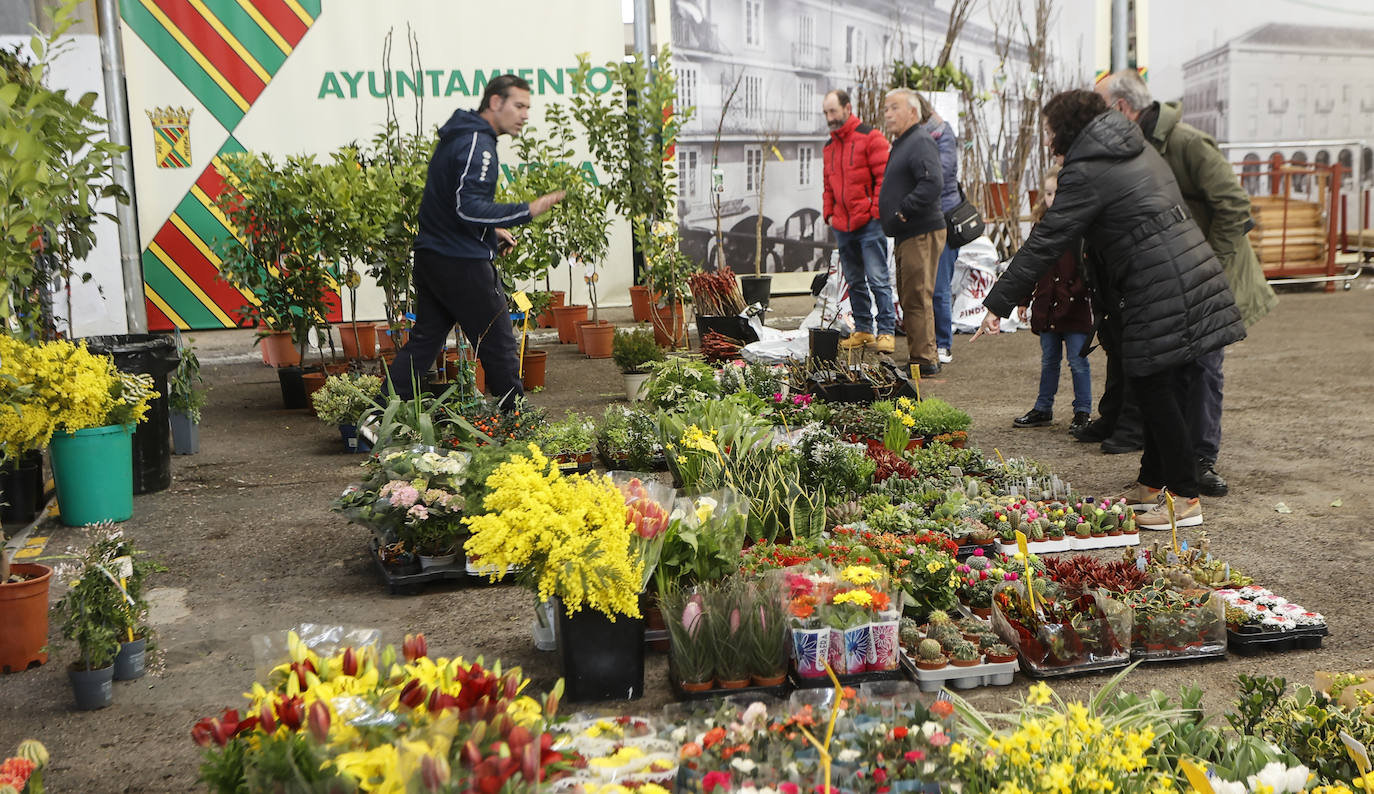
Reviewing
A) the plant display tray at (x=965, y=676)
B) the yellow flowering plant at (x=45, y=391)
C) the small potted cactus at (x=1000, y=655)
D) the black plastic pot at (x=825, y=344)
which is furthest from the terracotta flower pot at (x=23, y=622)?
the black plastic pot at (x=825, y=344)

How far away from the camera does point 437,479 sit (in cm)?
471

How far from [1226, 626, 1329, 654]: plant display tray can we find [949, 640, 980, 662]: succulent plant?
2.88ft

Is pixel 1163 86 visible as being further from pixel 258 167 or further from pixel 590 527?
pixel 590 527

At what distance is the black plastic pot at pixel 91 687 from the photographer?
352 centimetres

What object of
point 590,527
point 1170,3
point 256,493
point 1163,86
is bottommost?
point 256,493

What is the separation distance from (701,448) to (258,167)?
4.96 metres

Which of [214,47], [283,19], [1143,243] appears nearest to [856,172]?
[1143,243]

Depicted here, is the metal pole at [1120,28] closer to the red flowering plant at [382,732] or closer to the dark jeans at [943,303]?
the dark jeans at [943,303]

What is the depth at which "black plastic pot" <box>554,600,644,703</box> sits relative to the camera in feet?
11.3

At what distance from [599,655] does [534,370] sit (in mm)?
5403

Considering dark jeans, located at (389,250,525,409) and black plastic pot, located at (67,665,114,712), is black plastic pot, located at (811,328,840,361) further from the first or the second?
black plastic pot, located at (67,665,114,712)

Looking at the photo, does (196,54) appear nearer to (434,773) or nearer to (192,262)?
(192,262)

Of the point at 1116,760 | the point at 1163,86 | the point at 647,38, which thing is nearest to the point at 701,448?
the point at 1116,760

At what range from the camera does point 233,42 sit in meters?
12.3
